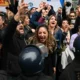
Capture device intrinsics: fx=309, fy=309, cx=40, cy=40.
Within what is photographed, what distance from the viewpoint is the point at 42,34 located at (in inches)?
200

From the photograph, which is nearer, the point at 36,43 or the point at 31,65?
the point at 31,65

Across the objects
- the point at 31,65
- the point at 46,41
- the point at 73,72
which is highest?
the point at 31,65

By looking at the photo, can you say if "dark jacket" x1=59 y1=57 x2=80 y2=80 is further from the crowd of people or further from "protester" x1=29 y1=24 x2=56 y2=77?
"protester" x1=29 y1=24 x2=56 y2=77

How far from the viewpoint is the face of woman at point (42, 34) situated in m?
5.05

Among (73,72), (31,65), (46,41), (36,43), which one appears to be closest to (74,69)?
(73,72)

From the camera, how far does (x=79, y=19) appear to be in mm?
6348

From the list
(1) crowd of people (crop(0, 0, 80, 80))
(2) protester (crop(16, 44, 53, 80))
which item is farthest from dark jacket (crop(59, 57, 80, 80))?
(2) protester (crop(16, 44, 53, 80))

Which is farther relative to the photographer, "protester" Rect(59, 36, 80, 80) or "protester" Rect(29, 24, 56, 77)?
"protester" Rect(29, 24, 56, 77)

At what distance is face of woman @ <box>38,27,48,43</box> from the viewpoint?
199 inches

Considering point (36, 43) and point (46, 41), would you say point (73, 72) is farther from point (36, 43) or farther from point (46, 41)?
point (46, 41)

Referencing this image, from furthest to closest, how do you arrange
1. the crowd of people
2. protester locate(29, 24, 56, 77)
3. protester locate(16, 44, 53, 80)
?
1. protester locate(29, 24, 56, 77)
2. the crowd of people
3. protester locate(16, 44, 53, 80)

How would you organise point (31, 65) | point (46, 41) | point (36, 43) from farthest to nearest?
1. point (46, 41)
2. point (36, 43)
3. point (31, 65)

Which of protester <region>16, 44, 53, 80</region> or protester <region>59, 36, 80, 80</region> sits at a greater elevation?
protester <region>16, 44, 53, 80</region>

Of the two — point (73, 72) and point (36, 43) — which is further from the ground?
point (73, 72)
